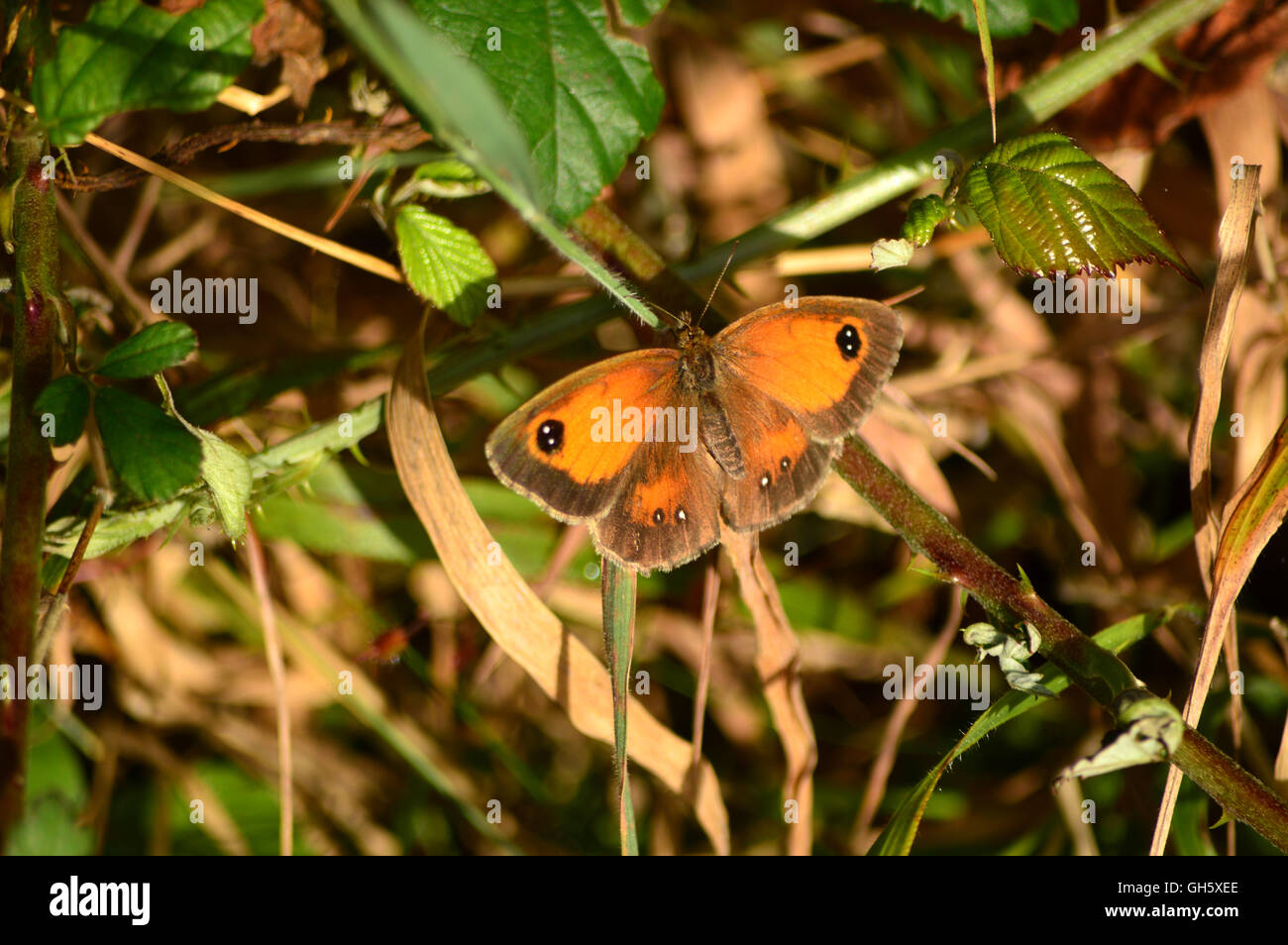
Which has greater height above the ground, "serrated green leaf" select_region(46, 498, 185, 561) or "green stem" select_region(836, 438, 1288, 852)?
"serrated green leaf" select_region(46, 498, 185, 561)

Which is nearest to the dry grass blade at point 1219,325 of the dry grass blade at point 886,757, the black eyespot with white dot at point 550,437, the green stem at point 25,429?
the dry grass blade at point 886,757

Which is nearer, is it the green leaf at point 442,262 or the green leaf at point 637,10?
the green leaf at point 637,10

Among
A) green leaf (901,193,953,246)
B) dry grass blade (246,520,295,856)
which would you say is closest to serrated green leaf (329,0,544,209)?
green leaf (901,193,953,246)

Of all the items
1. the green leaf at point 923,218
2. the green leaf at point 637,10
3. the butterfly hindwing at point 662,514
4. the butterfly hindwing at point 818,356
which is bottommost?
the butterfly hindwing at point 662,514

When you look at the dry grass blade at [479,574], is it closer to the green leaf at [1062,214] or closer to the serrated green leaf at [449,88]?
the serrated green leaf at [449,88]

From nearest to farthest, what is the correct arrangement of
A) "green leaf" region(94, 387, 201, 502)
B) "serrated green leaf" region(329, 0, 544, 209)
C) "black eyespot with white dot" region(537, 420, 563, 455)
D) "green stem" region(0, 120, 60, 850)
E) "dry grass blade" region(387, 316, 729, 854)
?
1. "serrated green leaf" region(329, 0, 544, 209)
2. "green stem" region(0, 120, 60, 850)
3. "green leaf" region(94, 387, 201, 502)
4. "black eyespot with white dot" region(537, 420, 563, 455)
5. "dry grass blade" region(387, 316, 729, 854)

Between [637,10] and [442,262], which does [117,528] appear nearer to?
[442,262]

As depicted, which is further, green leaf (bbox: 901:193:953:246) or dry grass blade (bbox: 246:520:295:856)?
dry grass blade (bbox: 246:520:295:856)

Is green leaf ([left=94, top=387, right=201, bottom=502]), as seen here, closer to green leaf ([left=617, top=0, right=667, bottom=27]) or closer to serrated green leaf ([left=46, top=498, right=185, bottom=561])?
serrated green leaf ([left=46, top=498, right=185, bottom=561])
